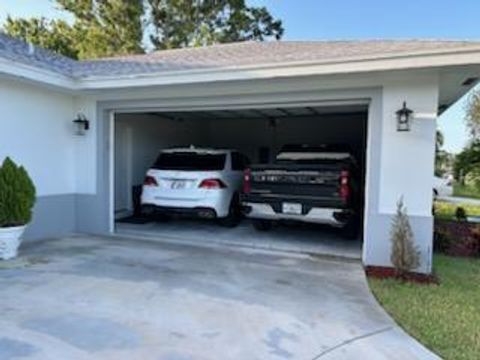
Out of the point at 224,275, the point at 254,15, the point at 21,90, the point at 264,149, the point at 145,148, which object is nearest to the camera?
the point at 224,275

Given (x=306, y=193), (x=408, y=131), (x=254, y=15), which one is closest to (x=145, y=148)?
(x=306, y=193)

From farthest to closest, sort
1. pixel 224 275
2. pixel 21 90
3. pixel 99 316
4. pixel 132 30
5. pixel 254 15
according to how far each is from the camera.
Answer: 1. pixel 254 15
2. pixel 132 30
3. pixel 21 90
4. pixel 224 275
5. pixel 99 316

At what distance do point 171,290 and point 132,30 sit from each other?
62.9 ft

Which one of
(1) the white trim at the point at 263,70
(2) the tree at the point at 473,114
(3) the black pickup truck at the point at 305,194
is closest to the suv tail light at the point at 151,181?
(3) the black pickup truck at the point at 305,194

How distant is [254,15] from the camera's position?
23078mm

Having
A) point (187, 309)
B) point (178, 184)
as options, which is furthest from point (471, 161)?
point (187, 309)

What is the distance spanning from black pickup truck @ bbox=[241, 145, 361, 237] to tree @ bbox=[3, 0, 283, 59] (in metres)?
16.0

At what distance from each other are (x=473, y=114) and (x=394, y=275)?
16617 millimetres

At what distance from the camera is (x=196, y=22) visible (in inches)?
865

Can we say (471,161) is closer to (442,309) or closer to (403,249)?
(403,249)

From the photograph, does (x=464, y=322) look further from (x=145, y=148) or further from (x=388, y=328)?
(x=145, y=148)

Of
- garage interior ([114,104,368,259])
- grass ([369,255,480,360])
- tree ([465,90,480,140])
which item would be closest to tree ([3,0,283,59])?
garage interior ([114,104,368,259])

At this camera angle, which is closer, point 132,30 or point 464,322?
point 464,322

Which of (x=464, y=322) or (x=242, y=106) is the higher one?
(x=242, y=106)
